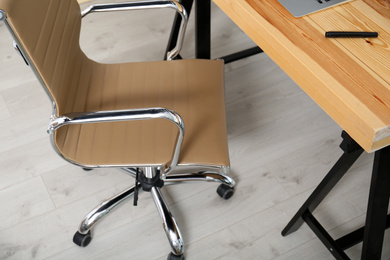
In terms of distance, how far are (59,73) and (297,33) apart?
63cm

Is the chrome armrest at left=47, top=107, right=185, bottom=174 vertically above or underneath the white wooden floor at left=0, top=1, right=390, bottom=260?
above

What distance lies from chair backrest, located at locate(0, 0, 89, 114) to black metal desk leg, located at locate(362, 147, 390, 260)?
0.85 m

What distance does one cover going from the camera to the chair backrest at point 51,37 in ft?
3.37

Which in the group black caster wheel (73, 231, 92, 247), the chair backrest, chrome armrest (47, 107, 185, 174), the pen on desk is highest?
the pen on desk

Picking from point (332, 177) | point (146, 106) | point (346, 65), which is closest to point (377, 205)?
point (332, 177)

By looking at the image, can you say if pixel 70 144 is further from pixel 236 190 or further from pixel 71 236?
pixel 236 190

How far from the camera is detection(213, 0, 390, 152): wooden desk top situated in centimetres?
97

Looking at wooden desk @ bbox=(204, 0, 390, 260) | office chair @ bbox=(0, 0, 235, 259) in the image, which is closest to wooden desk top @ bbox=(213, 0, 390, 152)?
wooden desk @ bbox=(204, 0, 390, 260)

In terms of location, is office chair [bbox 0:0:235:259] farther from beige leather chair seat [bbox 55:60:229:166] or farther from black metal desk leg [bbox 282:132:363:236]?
black metal desk leg [bbox 282:132:363:236]

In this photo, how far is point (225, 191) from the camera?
1.72 meters

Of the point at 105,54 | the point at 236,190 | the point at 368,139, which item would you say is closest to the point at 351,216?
the point at 236,190

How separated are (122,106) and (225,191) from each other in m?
0.55

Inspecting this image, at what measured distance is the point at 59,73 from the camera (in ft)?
3.91

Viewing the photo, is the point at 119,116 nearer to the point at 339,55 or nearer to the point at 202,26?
the point at 339,55
